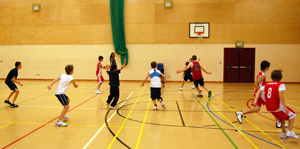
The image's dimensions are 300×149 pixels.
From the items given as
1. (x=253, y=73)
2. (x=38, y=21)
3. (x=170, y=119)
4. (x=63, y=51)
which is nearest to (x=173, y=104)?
(x=170, y=119)

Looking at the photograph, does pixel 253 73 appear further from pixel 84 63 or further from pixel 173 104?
pixel 84 63

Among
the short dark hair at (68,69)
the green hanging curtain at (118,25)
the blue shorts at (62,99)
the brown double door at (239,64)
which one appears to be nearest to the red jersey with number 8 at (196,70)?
the short dark hair at (68,69)

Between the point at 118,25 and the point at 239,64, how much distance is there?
985cm

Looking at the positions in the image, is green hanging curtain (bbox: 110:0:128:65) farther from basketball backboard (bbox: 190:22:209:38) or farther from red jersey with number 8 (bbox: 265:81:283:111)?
red jersey with number 8 (bbox: 265:81:283:111)

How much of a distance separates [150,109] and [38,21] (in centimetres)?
1421

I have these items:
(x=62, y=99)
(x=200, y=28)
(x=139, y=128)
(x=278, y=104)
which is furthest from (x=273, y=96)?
(x=200, y=28)

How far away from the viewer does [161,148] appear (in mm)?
3900

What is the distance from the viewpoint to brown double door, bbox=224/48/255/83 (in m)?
15.7

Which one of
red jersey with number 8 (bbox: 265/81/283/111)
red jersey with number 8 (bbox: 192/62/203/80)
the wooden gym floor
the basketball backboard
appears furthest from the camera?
the basketball backboard

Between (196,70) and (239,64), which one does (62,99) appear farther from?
(239,64)

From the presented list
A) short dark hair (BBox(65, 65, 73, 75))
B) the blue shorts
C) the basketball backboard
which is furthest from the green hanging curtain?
the blue shorts

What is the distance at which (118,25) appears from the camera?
616 inches

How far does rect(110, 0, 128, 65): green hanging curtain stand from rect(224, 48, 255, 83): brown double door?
7.99 m

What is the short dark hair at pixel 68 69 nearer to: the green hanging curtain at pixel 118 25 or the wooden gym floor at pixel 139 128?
the wooden gym floor at pixel 139 128
